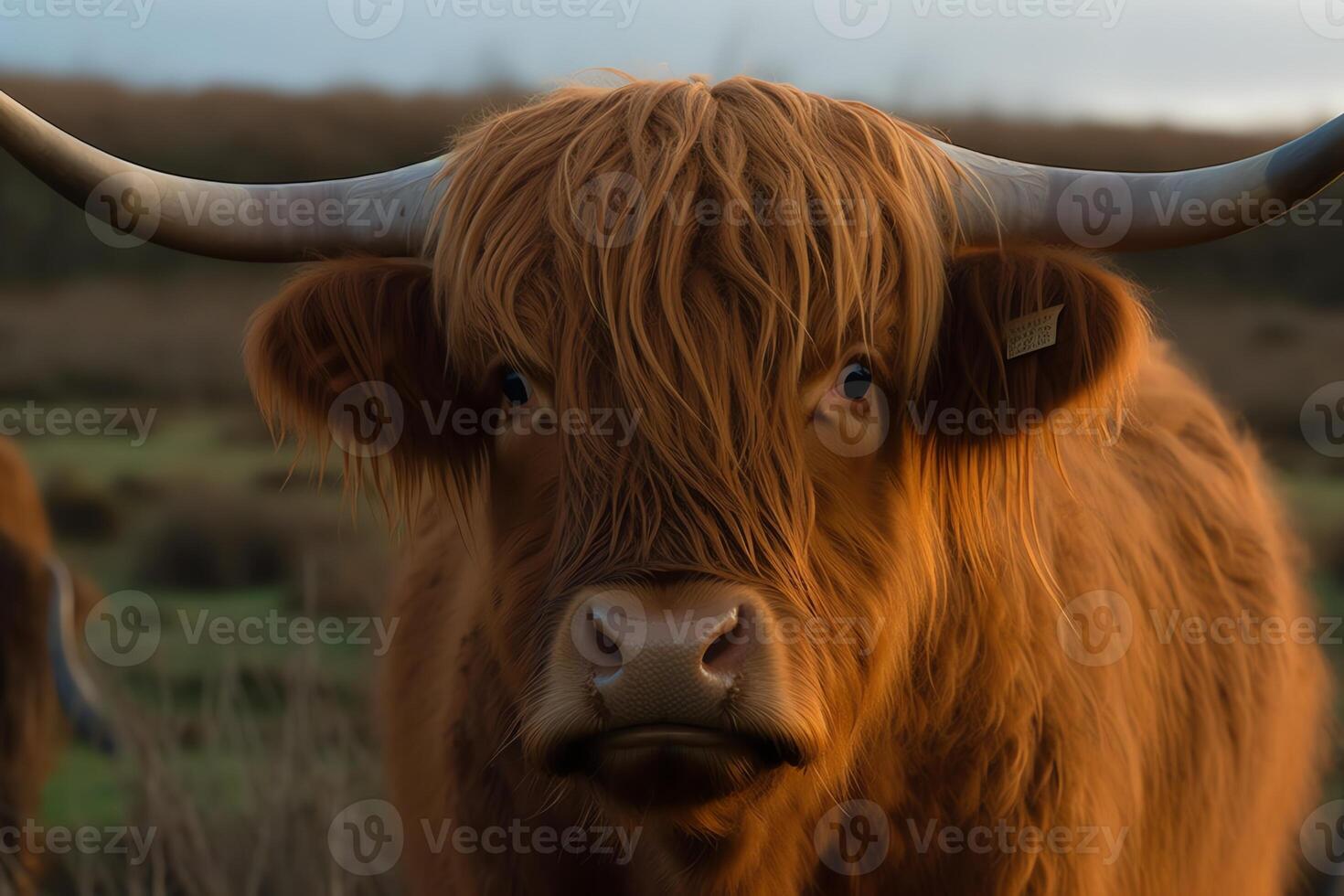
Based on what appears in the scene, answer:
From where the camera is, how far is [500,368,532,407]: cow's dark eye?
2.22 m

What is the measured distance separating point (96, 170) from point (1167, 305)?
11090mm

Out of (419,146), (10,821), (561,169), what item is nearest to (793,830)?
(561,169)

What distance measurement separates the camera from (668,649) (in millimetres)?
1729

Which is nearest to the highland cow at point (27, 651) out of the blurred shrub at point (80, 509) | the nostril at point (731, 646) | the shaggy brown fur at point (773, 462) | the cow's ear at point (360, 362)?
the shaggy brown fur at point (773, 462)

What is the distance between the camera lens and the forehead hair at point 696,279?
2.02 meters

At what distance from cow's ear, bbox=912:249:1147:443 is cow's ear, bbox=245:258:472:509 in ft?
2.99

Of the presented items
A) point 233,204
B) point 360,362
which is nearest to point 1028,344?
point 360,362

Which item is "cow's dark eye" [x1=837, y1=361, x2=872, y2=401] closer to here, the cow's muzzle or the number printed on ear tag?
the number printed on ear tag

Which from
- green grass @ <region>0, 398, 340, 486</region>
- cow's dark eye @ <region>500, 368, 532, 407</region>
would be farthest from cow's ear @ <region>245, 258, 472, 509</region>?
green grass @ <region>0, 398, 340, 486</region>

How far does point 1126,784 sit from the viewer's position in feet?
8.34

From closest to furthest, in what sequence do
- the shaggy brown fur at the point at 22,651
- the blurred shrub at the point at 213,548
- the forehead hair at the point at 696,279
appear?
the forehead hair at the point at 696,279, the shaggy brown fur at the point at 22,651, the blurred shrub at the point at 213,548

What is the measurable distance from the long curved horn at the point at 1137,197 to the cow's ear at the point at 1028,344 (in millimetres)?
62

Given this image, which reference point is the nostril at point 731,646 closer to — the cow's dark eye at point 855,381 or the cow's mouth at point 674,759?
the cow's mouth at point 674,759

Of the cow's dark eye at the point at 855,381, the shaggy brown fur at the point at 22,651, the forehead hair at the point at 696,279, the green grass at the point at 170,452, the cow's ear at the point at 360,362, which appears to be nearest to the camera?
the forehead hair at the point at 696,279
